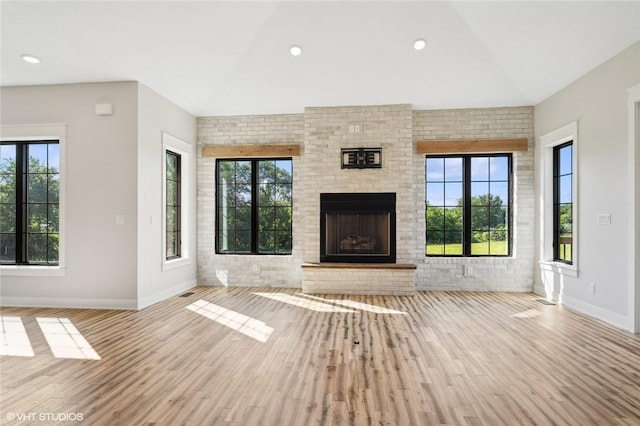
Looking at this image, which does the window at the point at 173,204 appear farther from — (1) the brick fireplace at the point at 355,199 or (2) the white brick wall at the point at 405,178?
(1) the brick fireplace at the point at 355,199

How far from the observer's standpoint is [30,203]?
5.15m

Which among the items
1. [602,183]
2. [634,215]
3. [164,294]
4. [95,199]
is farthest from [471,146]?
[95,199]

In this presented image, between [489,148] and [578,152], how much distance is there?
1.36 m

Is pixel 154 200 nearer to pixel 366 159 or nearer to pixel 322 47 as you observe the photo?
pixel 322 47

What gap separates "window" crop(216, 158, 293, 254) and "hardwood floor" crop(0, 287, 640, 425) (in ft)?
6.28

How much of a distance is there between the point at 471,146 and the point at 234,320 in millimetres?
4598

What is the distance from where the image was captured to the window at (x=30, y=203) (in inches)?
200

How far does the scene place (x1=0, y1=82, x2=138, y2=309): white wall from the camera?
15.5ft

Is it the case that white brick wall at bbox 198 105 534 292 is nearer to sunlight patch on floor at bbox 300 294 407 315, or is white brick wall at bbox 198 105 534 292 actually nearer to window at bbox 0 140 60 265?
sunlight patch on floor at bbox 300 294 407 315

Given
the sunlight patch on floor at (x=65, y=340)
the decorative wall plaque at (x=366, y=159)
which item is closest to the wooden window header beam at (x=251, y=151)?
the decorative wall plaque at (x=366, y=159)

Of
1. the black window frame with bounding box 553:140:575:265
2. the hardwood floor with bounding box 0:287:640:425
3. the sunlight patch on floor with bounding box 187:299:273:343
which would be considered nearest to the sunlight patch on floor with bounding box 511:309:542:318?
the hardwood floor with bounding box 0:287:640:425

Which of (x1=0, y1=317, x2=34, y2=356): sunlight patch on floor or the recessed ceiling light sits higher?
the recessed ceiling light

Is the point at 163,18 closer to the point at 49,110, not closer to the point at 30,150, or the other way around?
the point at 49,110

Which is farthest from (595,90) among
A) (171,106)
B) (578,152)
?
(171,106)
